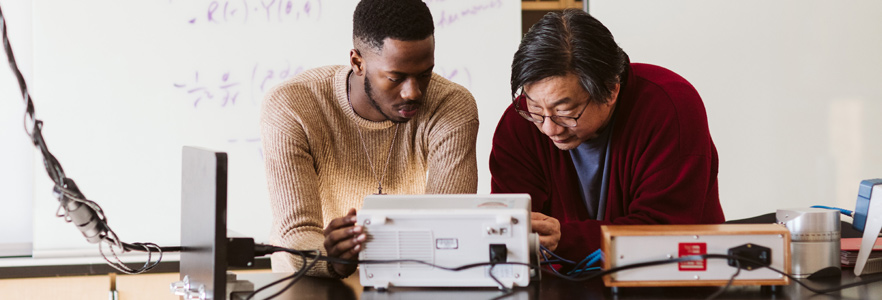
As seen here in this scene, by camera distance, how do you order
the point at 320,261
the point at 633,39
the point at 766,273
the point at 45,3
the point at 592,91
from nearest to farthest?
the point at 766,273
the point at 320,261
the point at 592,91
the point at 45,3
the point at 633,39

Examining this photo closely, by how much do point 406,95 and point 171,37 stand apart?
38.0 inches

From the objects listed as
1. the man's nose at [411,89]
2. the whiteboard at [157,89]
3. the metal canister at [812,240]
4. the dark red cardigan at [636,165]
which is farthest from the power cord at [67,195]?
the whiteboard at [157,89]

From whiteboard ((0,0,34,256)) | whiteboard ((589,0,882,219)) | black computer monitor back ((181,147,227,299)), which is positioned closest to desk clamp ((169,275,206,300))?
black computer monitor back ((181,147,227,299))

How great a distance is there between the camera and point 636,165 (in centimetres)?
134

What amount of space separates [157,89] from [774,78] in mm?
1747

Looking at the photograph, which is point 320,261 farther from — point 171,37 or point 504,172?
point 171,37

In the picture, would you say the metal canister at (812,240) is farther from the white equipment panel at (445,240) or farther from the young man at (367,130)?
the young man at (367,130)

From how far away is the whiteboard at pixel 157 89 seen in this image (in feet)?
6.55

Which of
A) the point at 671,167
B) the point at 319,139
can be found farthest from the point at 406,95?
the point at 671,167

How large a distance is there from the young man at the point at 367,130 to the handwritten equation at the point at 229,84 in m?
0.53

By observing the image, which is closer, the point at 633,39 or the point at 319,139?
the point at 319,139

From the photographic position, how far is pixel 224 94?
6.77 feet

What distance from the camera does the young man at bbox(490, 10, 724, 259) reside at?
1260mm

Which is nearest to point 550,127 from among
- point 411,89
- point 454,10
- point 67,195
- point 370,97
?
point 411,89
